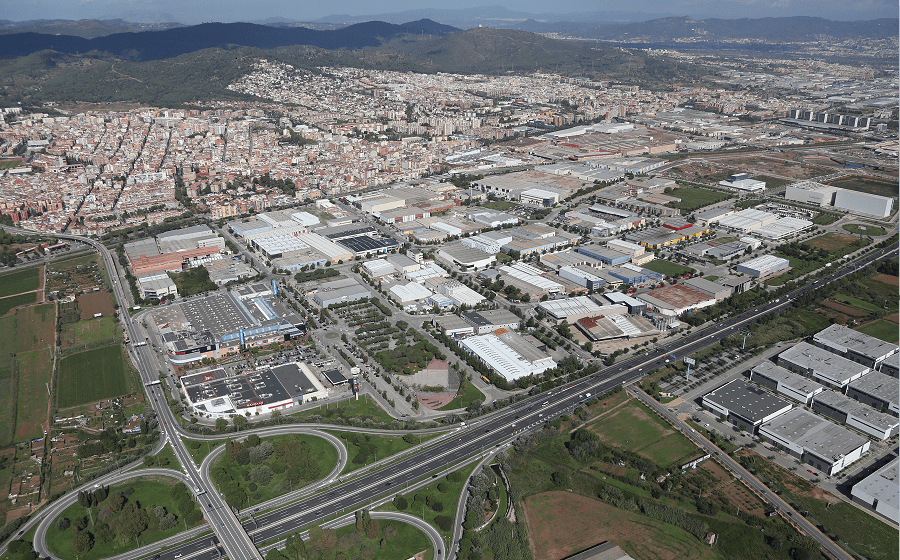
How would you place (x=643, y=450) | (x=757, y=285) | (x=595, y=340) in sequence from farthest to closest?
1. (x=757, y=285)
2. (x=595, y=340)
3. (x=643, y=450)

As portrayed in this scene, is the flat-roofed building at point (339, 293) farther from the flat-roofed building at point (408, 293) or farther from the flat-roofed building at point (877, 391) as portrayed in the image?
the flat-roofed building at point (877, 391)

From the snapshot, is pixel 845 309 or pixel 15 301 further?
pixel 15 301

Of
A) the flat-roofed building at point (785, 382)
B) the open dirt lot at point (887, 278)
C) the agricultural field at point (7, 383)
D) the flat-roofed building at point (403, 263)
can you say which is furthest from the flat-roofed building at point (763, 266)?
the agricultural field at point (7, 383)

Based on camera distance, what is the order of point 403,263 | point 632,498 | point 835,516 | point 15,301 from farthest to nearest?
point 403,263 → point 15,301 → point 632,498 → point 835,516

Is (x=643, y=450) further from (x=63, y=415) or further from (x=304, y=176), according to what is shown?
(x=304, y=176)

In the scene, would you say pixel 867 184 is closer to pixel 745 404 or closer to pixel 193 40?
pixel 745 404

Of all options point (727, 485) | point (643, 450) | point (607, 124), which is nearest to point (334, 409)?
point (643, 450)

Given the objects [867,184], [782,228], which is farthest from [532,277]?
[867,184]
